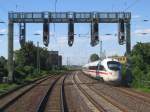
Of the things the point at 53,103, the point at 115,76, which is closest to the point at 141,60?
the point at 115,76

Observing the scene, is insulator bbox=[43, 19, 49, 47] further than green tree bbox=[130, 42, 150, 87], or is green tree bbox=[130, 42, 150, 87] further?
green tree bbox=[130, 42, 150, 87]

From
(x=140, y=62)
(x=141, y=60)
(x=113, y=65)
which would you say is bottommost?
(x=113, y=65)

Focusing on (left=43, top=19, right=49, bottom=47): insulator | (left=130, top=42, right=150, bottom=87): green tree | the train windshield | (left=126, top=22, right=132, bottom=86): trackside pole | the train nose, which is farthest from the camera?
(left=126, top=22, right=132, bottom=86): trackside pole

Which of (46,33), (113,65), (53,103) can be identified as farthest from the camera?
(46,33)

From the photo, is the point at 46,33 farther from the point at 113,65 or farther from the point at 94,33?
the point at 113,65

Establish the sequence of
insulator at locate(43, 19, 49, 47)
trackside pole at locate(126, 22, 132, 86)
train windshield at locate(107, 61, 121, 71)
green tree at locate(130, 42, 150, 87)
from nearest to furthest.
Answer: train windshield at locate(107, 61, 121, 71)
insulator at locate(43, 19, 49, 47)
green tree at locate(130, 42, 150, 87)
trackside pole at locate(126, 22, 132, 86)

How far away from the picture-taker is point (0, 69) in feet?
204

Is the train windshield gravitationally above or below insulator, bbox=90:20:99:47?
below

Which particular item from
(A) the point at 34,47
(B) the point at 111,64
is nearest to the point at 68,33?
(B) the point at 111,64

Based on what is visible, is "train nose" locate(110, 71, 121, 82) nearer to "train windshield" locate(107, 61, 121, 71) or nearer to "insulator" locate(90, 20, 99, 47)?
A: "train windshield" locate(107, 61, 121, 71)

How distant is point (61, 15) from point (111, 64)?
317 inches

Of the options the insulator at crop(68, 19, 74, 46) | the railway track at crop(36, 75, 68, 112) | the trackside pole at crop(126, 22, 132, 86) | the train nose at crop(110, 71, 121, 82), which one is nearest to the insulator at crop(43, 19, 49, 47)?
the insulator at crop(68, 19, 74, 46)

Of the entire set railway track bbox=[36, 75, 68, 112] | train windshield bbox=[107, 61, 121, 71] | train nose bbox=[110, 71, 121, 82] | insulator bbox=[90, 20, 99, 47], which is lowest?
railway track bbox=[36, 75, 68, 112]

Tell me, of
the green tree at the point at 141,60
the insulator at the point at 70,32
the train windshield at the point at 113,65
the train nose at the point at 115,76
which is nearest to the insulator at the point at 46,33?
the insulator at the point at 70,32
